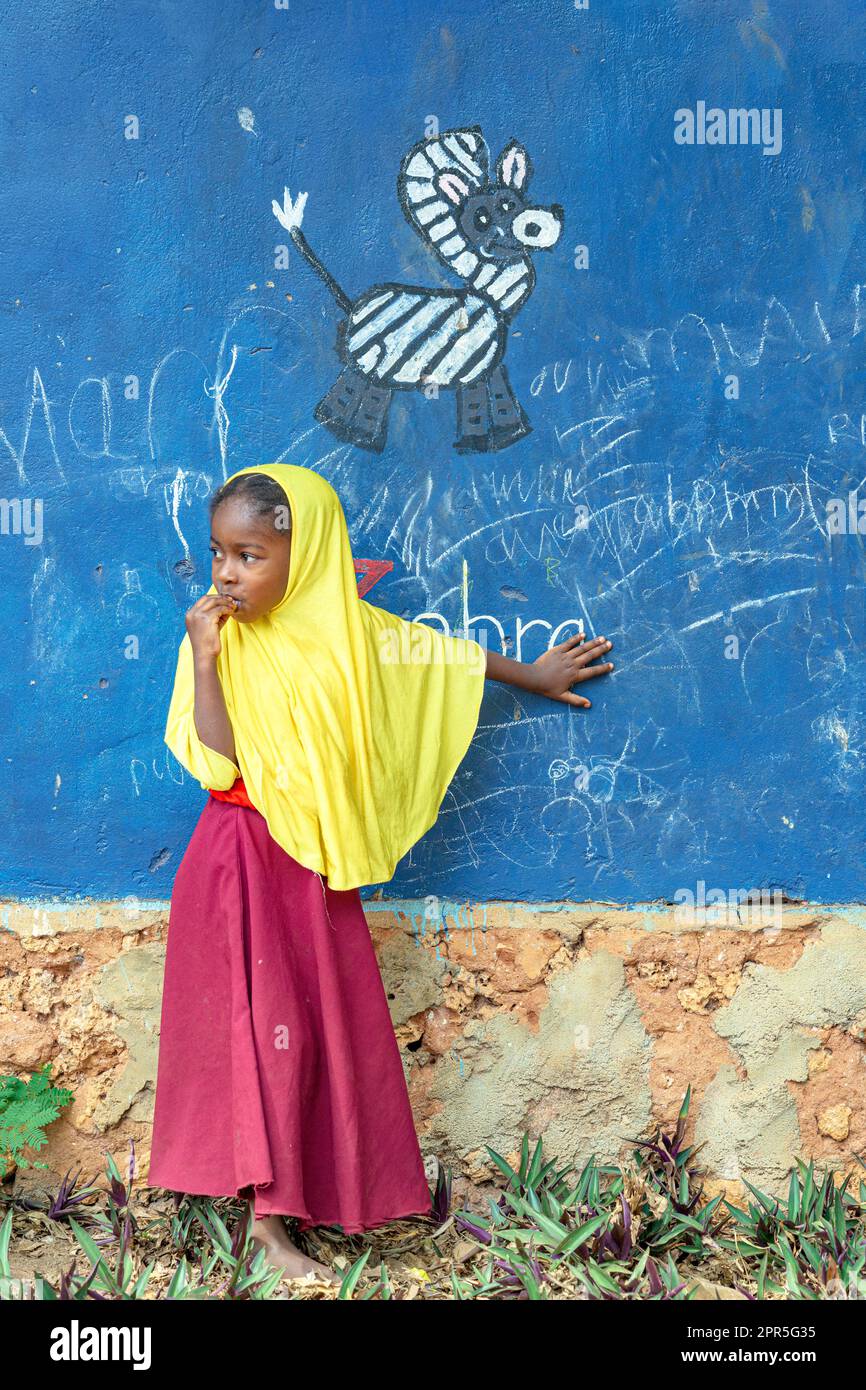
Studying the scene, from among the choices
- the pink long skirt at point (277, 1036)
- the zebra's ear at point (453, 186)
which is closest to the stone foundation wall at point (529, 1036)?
the pink long skirt at point (277, 1036)

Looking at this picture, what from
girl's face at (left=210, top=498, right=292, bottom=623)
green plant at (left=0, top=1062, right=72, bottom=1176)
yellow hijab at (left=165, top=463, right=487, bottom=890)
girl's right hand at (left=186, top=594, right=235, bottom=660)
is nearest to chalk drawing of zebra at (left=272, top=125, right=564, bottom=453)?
yellow hijab at (left=165, top=463, right=487, bottom=890)

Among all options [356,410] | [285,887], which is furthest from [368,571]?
[285,887]

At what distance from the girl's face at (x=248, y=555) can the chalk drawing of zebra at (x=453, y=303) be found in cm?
61

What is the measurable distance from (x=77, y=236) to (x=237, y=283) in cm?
45

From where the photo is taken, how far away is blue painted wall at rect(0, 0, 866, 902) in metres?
3.46

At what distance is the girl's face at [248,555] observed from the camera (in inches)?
117

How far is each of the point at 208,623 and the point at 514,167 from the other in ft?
5.09

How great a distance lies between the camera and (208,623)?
296 centimetres

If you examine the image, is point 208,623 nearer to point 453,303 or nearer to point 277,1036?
point 277,1036

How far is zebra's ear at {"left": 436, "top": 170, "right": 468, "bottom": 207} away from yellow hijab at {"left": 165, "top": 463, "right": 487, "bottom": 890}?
3.11 feet

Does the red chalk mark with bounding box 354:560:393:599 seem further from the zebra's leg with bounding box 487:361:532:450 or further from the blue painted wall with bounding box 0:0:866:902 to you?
the zebra's leg with bounding box 487:361:532:450

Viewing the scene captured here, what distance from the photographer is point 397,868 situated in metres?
3.50

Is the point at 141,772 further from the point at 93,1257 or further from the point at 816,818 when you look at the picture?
the point at 816,818

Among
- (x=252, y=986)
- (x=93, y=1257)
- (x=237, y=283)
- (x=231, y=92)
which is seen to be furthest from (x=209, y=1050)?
(x=231, y=92)
